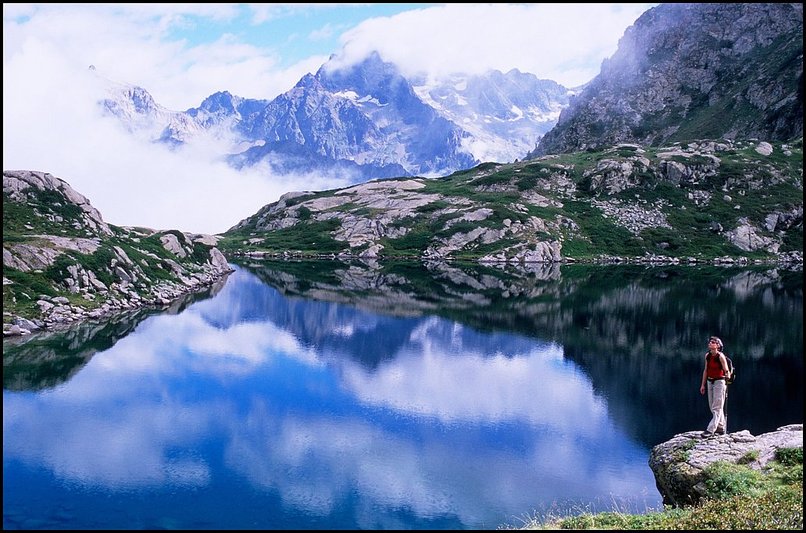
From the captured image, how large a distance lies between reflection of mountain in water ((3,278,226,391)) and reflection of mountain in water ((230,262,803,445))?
73.2ft

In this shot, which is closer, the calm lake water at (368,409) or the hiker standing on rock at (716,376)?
the calm lake water at (368,409)

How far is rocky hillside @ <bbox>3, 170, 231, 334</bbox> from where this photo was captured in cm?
6681

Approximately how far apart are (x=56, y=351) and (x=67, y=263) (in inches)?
744

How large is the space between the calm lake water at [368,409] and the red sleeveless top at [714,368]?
7043mm

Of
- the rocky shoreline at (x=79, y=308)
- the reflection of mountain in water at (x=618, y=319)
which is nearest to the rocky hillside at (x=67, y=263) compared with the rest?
the rocky shoreline at (x=79, y=308)

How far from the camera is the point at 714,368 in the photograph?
30672 millimetres

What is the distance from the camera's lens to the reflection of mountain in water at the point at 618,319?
47.9m

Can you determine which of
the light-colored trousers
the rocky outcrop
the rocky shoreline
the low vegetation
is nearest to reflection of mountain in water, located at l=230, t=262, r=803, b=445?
the rocky outcrop

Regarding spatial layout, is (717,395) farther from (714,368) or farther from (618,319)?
(618,319)

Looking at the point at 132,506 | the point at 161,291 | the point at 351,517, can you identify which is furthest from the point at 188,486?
the point at 161,291

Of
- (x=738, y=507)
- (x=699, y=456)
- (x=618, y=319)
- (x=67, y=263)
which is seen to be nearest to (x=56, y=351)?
(x=67, y=263)

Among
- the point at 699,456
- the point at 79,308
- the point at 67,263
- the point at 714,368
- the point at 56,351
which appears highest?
the point at 67,263

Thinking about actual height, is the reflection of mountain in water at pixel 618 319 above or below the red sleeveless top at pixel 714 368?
below

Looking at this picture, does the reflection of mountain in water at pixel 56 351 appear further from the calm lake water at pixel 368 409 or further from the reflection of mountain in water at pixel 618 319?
the reflection of mountain in water at pixel 618 319
